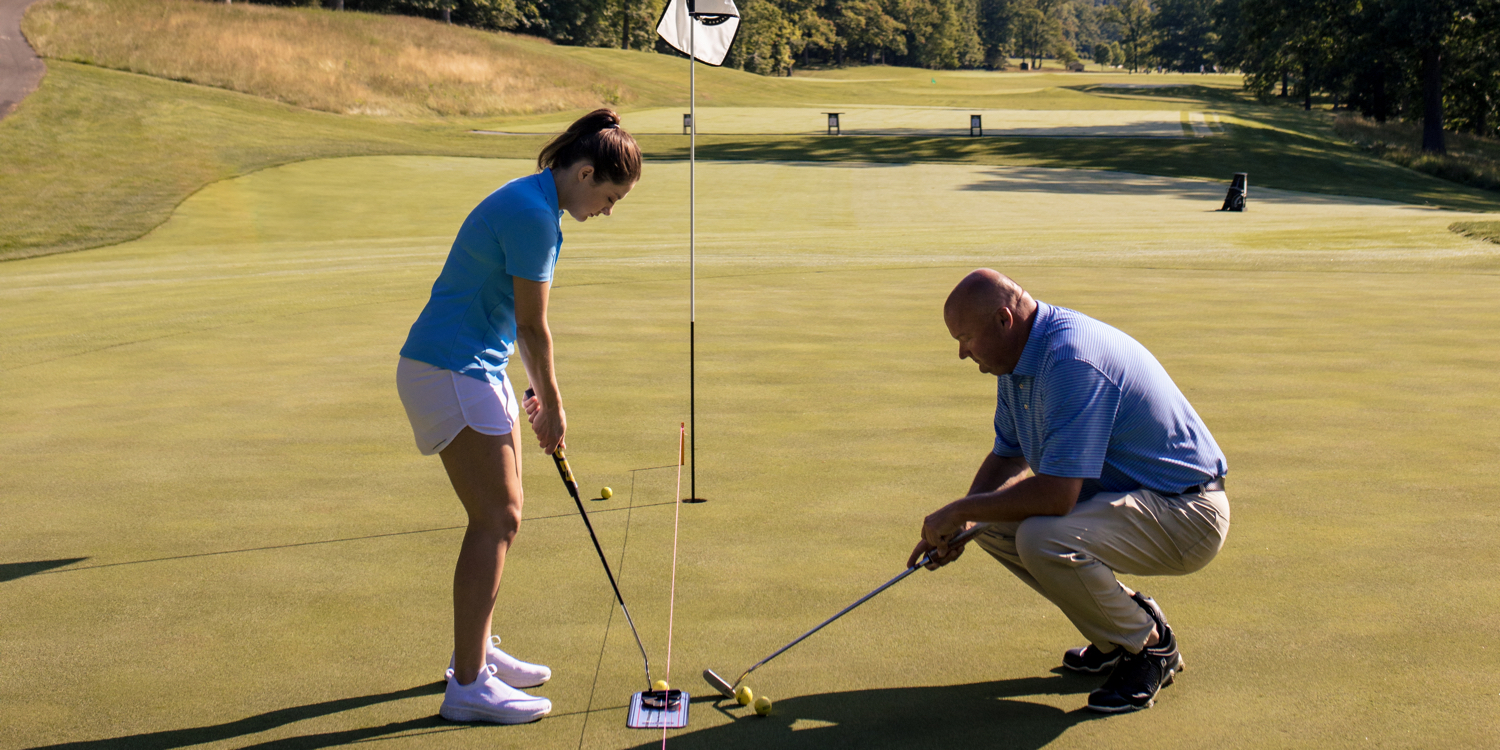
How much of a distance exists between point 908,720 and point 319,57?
48.2 meters

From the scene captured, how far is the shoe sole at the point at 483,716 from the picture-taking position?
373cm

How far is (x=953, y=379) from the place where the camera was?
862 centimetres

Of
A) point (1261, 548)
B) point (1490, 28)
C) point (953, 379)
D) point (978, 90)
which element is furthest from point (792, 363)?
point (978, 90)

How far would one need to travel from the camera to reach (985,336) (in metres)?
3.72

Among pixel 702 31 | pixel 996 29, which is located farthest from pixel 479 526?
pixel 996 29

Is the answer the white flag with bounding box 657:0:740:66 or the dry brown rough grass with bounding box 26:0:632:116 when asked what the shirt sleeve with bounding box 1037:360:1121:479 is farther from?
the dry brown rough grass with bounding box 26:0:632:116

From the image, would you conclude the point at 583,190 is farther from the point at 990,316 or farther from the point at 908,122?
the point at 908,122

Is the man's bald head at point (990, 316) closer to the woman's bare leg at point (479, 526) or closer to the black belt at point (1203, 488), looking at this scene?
the black belt at point (1203, 488)

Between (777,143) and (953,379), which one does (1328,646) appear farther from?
(777,143)

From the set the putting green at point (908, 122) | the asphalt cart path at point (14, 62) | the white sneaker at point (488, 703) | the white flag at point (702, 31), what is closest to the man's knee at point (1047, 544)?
the white sneaker at point (488, 703)

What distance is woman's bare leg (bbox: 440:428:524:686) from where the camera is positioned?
12.2ft

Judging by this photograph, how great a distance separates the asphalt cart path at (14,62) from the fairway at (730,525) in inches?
877

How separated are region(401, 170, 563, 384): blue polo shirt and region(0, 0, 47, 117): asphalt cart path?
1245 inches

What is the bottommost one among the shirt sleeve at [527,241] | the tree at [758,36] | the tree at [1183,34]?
the shirt sleeve at [527,241]
